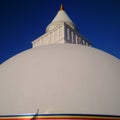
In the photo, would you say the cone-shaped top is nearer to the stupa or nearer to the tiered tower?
the tiered tower

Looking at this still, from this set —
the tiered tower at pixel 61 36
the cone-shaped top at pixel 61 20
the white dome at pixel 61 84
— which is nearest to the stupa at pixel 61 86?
the white dome at pixel 61 84

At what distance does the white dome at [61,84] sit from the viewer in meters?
5.22

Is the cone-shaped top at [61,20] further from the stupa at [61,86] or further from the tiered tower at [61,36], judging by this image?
the stupa at [61,86]

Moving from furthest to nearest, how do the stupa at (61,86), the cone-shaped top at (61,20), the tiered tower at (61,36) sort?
the cone-shaped top at (61,20) → the tiered tower at (61,36) → the stupa at (61,86)

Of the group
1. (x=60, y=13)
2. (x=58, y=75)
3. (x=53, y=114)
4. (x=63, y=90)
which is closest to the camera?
(x=53, y=114)

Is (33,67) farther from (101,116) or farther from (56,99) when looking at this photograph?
(101,116)

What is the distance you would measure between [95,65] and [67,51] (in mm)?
1198

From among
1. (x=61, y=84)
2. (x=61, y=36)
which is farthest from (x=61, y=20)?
(x=61, y=84)

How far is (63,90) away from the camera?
541cm

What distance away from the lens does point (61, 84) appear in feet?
18.2

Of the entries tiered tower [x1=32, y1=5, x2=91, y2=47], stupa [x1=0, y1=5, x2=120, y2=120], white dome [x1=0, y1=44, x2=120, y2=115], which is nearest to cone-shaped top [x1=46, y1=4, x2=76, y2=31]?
tiered tower [x1=32, y1=5, x2=91, y2=47]

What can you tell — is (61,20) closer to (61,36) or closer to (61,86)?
(61,36)

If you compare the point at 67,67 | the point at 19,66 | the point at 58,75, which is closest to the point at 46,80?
the point at 58,75

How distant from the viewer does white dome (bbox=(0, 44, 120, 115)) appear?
5219 millimetres
